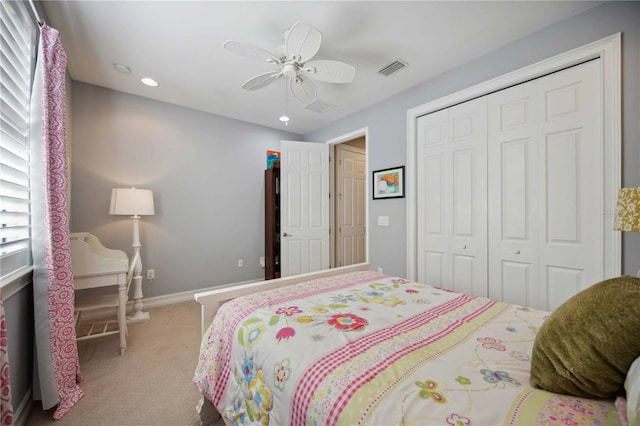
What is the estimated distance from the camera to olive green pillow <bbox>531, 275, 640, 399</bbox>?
0.66 metres

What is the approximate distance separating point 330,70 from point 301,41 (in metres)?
0.34

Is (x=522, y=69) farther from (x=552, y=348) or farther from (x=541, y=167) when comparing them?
(x=552, y=348)

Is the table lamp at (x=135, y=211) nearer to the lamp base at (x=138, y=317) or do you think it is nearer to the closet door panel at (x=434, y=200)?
the lamp base at (x=138, y=317)

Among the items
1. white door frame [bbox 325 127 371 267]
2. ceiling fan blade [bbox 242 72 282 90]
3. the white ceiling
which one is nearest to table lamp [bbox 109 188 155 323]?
the white ceiling

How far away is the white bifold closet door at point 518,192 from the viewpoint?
186 centimetres

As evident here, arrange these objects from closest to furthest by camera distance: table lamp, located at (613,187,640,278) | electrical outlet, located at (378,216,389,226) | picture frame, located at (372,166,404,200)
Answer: table lamp, located at (613,187,640,278) → picture frame, located at (372,166,404,200) → electrical outlet, located at (378,216,389,226)

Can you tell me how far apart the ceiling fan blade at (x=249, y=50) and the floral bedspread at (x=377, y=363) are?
1620 mm

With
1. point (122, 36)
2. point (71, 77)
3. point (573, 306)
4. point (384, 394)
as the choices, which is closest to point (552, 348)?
point (573, 306)

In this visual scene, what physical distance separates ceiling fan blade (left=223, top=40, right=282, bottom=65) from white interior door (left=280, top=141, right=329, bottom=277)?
5.98 feet

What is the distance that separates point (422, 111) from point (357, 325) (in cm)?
253

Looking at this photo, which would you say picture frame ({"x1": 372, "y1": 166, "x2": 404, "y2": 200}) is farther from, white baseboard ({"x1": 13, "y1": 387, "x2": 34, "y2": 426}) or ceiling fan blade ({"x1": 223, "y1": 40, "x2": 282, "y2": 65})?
white baseboard ({"x1": 13, "y1": 387, "x2": 34, "y2": 426})

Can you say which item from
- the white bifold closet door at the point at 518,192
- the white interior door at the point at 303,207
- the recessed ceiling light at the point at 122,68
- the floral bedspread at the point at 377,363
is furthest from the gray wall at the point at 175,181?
the white bifold closet door at the point at 518,192

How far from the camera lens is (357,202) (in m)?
4.50

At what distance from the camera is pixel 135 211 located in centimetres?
271
